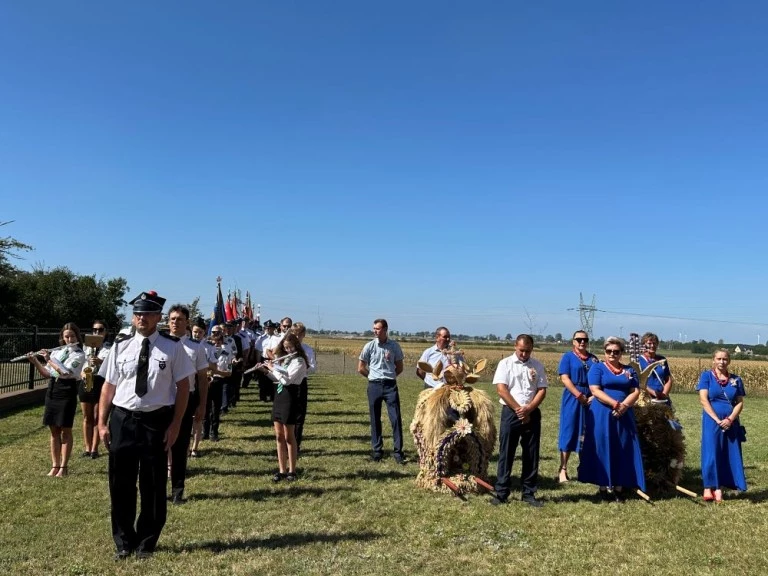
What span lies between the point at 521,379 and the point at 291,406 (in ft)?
8.92

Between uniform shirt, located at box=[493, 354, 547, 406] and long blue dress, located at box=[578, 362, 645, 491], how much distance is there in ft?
2.57

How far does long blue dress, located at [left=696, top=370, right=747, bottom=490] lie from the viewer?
6918 millimetres

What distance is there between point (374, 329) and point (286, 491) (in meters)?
2.77

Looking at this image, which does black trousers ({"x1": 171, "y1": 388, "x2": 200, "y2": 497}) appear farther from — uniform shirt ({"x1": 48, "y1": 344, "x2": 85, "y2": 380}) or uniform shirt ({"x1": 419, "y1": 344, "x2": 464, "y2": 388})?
uniform shirt ({"x1": 419, "y1": 344, "x2": 464, "y2": 388})

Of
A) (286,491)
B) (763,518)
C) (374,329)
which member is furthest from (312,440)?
(763,518)

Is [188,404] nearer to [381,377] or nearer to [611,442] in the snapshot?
[381,377]

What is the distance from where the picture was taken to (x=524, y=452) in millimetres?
6746

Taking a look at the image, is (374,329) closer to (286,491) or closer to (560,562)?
(286,491)

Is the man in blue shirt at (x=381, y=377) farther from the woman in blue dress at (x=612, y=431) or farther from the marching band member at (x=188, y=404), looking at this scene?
the marching band member at (x=188, y=404)

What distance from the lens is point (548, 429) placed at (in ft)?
41.1

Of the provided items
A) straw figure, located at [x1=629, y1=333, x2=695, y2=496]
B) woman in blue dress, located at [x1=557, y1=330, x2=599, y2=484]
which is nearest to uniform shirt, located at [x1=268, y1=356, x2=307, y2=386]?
woman in blue dress, located at [x1=557, y1=330, x2=599, y2=484]

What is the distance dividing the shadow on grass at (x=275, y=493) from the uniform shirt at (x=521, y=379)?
2.23 metres

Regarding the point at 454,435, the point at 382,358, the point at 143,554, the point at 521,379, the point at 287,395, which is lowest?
the point at 143,554

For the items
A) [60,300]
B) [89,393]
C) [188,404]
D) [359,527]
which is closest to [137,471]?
[188,404]
